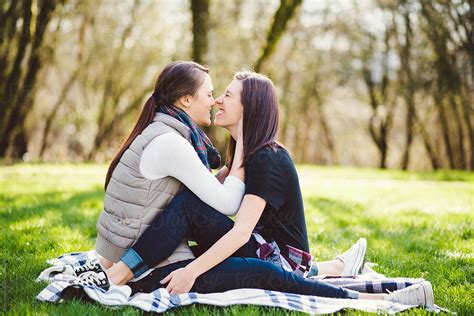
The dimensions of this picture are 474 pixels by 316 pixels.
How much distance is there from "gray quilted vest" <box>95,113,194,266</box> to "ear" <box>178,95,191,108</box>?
190mm

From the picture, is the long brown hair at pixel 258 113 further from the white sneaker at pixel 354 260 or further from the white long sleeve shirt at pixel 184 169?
the white sneaker at pixel 354 260

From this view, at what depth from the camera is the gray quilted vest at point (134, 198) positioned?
8.98 feet

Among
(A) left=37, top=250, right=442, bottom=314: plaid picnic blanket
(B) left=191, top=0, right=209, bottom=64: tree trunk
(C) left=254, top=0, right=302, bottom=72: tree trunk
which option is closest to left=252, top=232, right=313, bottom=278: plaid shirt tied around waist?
(A) left=37, top=250, right=442, bottom=314: plaid picnic blanket

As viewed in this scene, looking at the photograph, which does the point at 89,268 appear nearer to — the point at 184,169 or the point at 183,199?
the point at 183,199

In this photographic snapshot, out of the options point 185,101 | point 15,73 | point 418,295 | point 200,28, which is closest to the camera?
point 418,295

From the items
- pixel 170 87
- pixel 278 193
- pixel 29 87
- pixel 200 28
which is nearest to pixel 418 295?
pixel 278 193

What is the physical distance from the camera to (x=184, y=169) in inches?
105

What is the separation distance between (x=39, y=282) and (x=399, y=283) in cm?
196

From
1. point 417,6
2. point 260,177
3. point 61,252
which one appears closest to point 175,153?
point 260,177

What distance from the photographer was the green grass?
2.78 meters

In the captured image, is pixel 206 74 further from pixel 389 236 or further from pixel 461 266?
pixel 389 236

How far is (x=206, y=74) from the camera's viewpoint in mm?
A: 3092

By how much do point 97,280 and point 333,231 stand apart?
268 cm

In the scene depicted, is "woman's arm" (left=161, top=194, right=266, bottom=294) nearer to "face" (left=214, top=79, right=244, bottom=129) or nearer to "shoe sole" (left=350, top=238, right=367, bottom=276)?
"face" (left=214, top=79, right=244, bottom=129)
